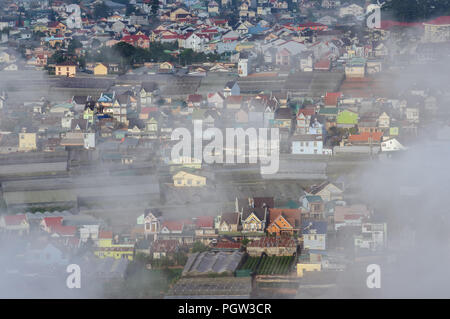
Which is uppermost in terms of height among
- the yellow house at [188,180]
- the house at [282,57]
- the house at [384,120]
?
the house at [282,57]

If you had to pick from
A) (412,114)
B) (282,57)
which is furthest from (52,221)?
(282,57)

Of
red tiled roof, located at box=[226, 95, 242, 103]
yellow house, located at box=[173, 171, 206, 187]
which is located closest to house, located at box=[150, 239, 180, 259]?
yellow house, located at box=[173, 171, 206, 187]

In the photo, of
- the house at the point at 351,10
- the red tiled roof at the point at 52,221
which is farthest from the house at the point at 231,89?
the house at the point at 351,10

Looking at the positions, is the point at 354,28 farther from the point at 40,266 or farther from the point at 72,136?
the point at 40,266

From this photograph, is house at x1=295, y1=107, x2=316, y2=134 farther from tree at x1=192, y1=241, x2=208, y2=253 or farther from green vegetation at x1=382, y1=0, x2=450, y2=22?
green vegetation at x1=382, y1=0, x2=450, y2=22

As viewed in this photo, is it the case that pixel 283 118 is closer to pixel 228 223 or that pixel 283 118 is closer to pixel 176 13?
pixel 228 223

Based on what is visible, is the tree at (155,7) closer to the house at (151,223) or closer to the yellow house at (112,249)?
the house at (151,223)

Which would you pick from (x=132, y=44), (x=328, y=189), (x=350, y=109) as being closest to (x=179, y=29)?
(x=132, y=44)
